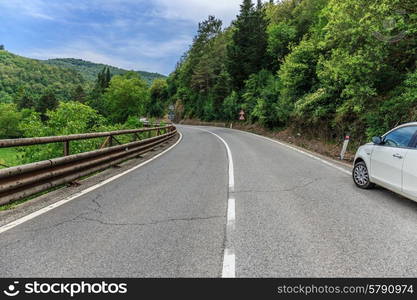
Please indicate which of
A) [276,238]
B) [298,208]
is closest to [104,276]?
[276,238]

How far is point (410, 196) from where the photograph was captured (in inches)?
196

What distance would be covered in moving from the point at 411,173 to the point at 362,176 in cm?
177

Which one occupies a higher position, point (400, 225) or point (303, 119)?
point (303, 119)

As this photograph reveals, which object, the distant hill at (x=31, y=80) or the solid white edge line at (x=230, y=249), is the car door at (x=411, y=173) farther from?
the distant hill at (x=31, y=80)

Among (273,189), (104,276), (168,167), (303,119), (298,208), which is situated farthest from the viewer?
(303,119)

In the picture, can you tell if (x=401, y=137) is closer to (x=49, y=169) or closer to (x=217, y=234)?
(x=217, y=234)

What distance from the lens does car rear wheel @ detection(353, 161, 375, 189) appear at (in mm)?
6465

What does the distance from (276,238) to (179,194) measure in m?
2.76

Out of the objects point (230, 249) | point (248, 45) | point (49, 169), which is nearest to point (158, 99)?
point (248, 45)

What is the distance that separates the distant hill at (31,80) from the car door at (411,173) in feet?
516

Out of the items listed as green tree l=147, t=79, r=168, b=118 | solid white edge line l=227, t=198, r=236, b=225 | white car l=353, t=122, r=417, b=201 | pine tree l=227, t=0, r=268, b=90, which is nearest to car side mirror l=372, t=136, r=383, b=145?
white car l=353, t=122, r=417, b=201

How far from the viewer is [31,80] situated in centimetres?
17175

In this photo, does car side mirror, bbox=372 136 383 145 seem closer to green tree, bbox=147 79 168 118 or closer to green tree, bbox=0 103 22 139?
green tree, bbox=0 103 22 139

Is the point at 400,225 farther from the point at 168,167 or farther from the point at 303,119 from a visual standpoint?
the point at 303,119
